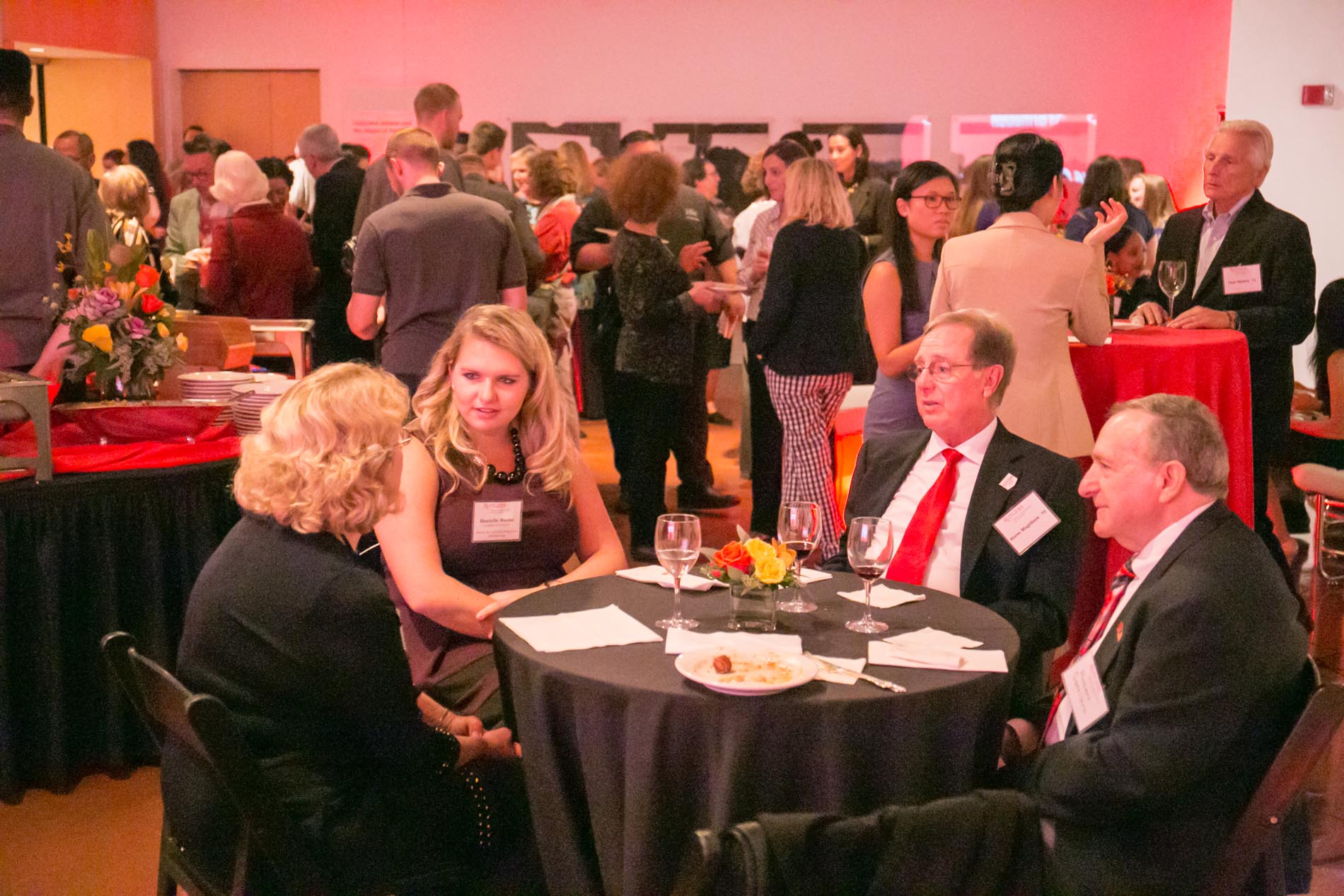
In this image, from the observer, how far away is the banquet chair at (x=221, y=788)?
1617mm

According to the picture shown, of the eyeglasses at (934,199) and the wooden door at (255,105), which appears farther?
the wooden door at (255,105)

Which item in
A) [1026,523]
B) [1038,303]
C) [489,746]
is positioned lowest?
[489,746]

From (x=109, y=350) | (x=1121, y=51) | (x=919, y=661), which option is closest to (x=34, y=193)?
(x=109, y=350)

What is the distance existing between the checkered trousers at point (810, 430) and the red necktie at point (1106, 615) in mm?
2496

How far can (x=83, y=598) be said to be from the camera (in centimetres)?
303

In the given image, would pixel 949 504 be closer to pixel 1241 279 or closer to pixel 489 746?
pixel 489 746

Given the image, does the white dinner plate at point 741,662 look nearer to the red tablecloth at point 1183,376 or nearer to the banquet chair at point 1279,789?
the banquet chair at point 1279,789

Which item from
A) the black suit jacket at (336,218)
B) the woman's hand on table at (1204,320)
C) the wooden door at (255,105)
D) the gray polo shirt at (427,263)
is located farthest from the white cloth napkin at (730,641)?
the wooden door at (255,105)

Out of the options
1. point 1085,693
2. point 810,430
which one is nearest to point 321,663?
point 1085,693

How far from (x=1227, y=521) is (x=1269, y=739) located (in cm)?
32

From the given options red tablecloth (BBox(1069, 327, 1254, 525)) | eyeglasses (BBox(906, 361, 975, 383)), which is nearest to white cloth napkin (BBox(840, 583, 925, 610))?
eyeglasses (BBox(906, 361, 975, 383))

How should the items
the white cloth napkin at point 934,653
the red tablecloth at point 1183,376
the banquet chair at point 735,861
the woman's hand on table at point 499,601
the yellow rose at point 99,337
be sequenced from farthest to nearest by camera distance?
the red tablecloth at point 1183,376 → the yellow rose at point 99,337 → the woman's hand on table at point 499,601 → the white cloth napkin at point 934,653 → the banquet chair at point 735,861

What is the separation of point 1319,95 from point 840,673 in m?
4.90

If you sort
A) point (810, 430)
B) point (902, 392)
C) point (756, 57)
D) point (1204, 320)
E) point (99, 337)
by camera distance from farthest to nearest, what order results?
point (756, 57)
point (810, 430)
point (1204, 320)
point (902, 392)
point (99, 337)
